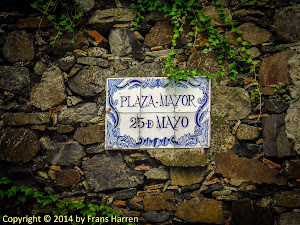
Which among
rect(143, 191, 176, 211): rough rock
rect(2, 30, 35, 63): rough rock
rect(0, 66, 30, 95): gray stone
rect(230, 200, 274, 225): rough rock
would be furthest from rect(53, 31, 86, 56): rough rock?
rect(230, 200, 274, 225): rough rock

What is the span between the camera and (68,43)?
2840 mm

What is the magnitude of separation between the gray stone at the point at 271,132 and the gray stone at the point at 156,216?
1170 mm

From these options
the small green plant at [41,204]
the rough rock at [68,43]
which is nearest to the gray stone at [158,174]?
the small green plant at [41,204]

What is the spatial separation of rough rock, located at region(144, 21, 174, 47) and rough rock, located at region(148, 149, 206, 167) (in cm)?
115

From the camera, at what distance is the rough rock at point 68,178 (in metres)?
2.71

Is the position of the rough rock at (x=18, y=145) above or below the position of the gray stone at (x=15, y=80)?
below

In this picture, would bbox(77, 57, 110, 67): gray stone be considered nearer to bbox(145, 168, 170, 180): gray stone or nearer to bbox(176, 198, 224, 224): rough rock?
bbox(145, 168, 170, 180): gray stone

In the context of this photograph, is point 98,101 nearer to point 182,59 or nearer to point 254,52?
point 182,59

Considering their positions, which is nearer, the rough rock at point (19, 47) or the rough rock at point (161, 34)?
the rough rock at point (161, 34)

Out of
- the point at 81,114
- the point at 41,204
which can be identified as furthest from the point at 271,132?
the point at 41,204

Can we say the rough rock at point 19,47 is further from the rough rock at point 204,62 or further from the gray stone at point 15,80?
the rough rock at point 204,62

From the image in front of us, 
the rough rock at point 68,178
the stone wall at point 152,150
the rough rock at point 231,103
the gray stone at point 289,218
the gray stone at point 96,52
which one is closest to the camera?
the gray stone at point 289,218

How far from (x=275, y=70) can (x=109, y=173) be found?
198 cm

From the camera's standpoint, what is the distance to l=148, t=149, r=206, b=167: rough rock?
256cm
